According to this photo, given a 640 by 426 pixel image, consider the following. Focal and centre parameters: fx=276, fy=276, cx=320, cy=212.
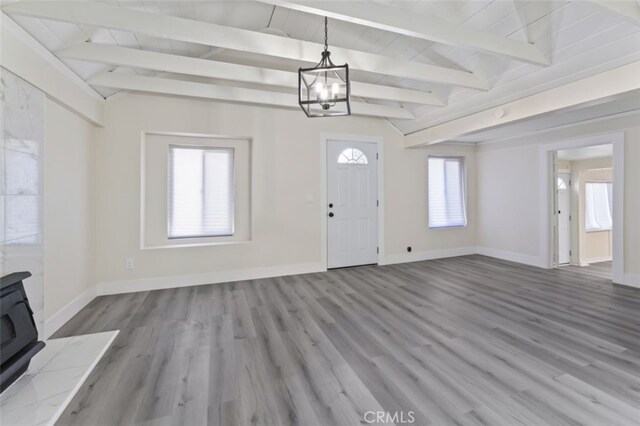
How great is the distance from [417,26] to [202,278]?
4.06m

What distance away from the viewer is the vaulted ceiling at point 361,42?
2.21 meters

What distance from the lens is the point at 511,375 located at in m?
1.93

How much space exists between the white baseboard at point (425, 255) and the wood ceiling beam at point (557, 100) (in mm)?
2309

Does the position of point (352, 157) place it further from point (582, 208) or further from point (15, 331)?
point (582, 208)

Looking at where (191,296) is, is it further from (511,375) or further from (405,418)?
(511,375)

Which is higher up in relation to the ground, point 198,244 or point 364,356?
point 198,244

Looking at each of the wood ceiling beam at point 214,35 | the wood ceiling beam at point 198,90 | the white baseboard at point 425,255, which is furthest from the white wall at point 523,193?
the wood ceiling beam at point 198,90

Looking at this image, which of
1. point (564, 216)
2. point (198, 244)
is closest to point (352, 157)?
point (198, 244)

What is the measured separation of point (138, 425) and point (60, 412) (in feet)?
1.74

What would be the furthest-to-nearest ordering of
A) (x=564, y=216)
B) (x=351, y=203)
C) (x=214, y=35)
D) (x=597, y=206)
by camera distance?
(x=597, y=206) → (x=564, y=216) → (x=351, y=203) → (x=214, y=35)

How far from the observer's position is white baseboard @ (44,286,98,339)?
2.60 meters

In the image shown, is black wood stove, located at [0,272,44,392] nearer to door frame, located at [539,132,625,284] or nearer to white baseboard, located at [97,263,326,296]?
white baseboard, located at [97,263,326,296]

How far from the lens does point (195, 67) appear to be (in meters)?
3.13
